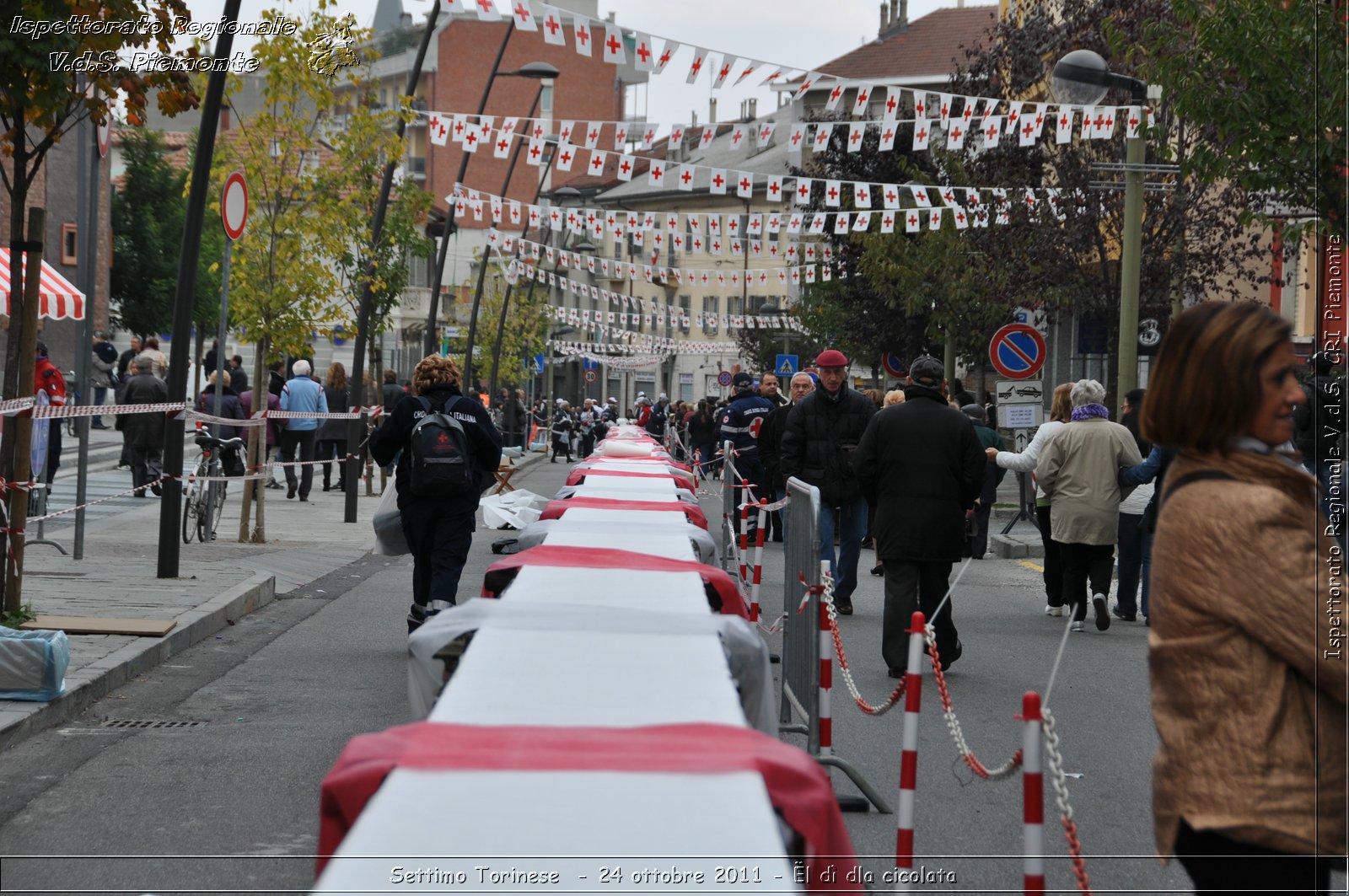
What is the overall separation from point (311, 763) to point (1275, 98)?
9.55 m

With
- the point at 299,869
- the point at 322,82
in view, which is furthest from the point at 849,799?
the point at 322,82

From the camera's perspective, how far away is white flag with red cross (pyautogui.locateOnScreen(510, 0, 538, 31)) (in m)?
18.3

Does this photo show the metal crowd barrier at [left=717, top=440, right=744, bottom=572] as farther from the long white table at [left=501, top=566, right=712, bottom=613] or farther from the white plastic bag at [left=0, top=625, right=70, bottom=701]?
the long white table at [left=501, top=566, right=712, bottom=613]

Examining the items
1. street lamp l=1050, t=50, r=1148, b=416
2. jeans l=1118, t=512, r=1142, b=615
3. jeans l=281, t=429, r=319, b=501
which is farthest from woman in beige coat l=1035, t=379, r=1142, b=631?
jeans l=281, t=429, r=319, b=501

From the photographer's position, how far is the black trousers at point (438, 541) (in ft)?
34.0

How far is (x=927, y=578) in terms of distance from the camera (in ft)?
34.0

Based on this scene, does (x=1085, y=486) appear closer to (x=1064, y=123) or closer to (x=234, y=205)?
(x=234, y=205)

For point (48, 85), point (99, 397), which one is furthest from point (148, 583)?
point (99, 397)

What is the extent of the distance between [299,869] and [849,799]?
2289 millimetres

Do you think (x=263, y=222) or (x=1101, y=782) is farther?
(x=263, y=222)

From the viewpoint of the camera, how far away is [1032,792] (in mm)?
4121

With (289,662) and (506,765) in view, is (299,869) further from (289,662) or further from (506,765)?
(289,662)

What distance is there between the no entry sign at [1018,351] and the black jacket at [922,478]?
35.8ft

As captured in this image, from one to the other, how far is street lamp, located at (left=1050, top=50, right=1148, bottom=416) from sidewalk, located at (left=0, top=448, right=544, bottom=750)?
814 cm
